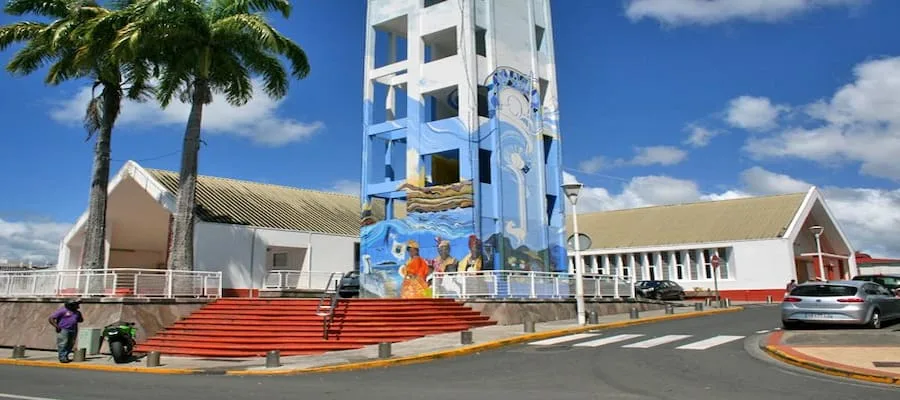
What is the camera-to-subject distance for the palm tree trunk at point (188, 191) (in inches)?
866

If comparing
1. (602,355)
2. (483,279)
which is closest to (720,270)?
(483,279)

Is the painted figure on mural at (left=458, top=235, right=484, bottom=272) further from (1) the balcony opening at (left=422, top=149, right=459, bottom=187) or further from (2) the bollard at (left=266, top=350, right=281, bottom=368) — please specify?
(2) the bollard at (left=266, top=350, right=281, bottom=368)

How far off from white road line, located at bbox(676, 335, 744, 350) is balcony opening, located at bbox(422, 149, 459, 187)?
50.2 feet

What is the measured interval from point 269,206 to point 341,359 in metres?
19.7

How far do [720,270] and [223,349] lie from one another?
34431 mm

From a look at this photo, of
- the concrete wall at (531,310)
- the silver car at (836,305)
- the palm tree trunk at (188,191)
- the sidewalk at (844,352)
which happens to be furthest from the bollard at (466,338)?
the palm tree trunk at (188,191)

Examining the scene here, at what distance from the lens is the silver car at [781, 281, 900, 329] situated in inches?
641

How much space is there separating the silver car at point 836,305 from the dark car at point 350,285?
17.3m

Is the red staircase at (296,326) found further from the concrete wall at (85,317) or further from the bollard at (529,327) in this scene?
the bollard at (529,327)

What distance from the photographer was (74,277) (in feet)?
65.6

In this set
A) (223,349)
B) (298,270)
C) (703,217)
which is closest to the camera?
(223,349)

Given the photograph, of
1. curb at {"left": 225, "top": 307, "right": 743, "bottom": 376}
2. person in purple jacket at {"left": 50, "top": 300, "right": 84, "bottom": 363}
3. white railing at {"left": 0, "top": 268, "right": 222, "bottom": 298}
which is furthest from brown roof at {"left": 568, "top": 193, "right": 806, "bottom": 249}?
person in purple jacket at {"left": 50, "top": 300, "right": 84, "bottom": 363}

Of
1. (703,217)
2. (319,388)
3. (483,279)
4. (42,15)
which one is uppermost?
(42,15)

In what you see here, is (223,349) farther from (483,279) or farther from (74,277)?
(483,279)
